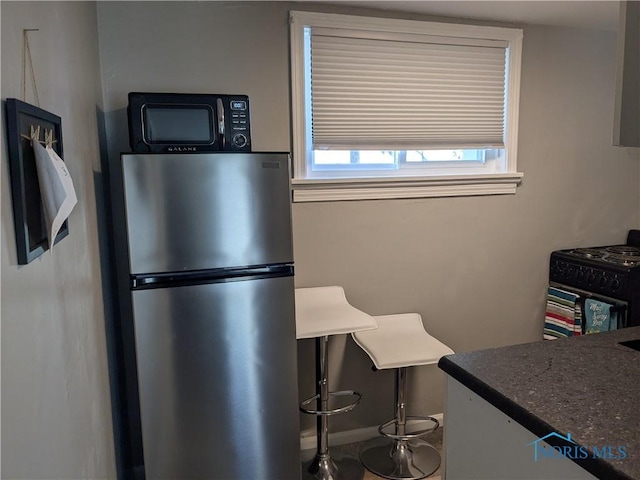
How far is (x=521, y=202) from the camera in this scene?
2889 mm

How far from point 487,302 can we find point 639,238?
1134 mm

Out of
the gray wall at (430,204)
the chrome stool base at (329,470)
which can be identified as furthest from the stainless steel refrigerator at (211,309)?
the gray wall at (430,204)

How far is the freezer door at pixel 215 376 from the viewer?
1.82 m

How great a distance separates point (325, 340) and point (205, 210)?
857 millimetres

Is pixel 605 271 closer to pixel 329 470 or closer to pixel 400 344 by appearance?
pixel 400 344

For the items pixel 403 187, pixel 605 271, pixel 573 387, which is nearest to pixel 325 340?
pixel 403 187

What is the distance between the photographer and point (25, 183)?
87 centimetres

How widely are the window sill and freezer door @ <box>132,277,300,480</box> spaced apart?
0.69 meters

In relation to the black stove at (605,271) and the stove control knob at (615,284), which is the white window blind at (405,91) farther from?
the stove control knob at (615,284)

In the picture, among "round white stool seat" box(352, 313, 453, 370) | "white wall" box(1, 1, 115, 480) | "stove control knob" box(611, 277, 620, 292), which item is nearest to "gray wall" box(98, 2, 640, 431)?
"round white stool seat" box(352, 313, 453, 370)

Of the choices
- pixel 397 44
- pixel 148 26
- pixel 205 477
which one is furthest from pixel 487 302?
pixel 148 26

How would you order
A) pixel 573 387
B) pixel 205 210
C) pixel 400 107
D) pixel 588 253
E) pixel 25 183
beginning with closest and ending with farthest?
pixel 25 183 → pixel 573 387 → pixel 205 210 → pixel 400 107 → pixel 588 253

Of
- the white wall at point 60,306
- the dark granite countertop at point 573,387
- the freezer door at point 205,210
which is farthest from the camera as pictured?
the freezer door at point 205,210

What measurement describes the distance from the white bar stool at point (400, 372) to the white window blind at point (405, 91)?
951mm
